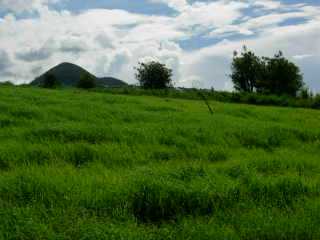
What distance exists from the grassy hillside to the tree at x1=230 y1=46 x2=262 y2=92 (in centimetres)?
4667

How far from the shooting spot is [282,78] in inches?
2194

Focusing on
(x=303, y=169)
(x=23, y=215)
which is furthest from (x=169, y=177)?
(x=303, y=169)

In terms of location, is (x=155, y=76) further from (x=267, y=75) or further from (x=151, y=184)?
(x=151, y=184)

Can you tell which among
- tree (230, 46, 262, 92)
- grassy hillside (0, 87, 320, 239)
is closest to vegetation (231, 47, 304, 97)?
tree (230, 46, 262, 92)

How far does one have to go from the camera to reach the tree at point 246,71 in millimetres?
58969

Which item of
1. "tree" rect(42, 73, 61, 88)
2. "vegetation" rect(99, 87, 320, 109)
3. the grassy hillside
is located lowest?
the grassy hillside

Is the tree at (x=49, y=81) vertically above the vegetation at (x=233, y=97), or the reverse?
the tree at (x=49, y=81)

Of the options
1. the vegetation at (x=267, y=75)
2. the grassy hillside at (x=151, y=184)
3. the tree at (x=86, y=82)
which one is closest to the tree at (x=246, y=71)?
the vegetation at (x=267, y=75)

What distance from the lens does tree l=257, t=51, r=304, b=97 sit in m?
55.2

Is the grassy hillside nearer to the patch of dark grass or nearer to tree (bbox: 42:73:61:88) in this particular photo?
the patch of dark grass

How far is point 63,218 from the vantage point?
19.7ft

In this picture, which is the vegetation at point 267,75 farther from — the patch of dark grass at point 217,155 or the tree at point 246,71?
the patch of dark grass at point 217,155

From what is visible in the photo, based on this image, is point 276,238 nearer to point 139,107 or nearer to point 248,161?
point 248,161

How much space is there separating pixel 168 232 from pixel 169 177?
1764 millimetres
